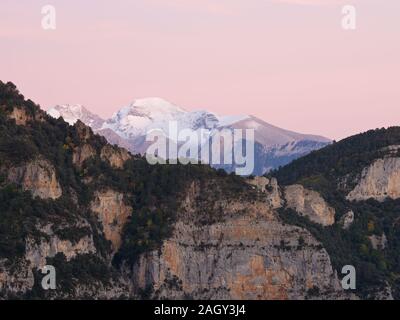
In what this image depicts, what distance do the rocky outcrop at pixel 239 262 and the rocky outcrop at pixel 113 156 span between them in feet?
31.8

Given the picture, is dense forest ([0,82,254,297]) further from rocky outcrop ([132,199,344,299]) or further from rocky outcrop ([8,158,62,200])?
rocky outcrop ([132,199,344,299])

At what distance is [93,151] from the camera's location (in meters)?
193

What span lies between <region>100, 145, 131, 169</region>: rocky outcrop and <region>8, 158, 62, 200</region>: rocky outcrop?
1469 centimetres

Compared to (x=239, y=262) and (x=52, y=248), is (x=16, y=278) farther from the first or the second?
(x=239, y=262)

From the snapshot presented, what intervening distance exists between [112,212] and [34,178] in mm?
15103

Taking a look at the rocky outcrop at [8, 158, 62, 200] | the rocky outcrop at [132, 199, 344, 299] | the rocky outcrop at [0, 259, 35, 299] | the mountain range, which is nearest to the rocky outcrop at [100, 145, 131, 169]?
the mountain range

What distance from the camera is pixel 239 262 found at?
191125 mm

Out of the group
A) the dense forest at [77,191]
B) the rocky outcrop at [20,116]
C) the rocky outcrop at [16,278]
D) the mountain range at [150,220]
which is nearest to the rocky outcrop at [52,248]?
the mountain range at [150,220]

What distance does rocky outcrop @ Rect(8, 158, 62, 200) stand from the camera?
180 m

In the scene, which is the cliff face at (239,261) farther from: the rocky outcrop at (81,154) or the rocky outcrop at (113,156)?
the rocky outcrop at (81,154)

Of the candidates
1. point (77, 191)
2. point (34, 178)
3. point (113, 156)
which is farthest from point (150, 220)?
point (34, 178)
